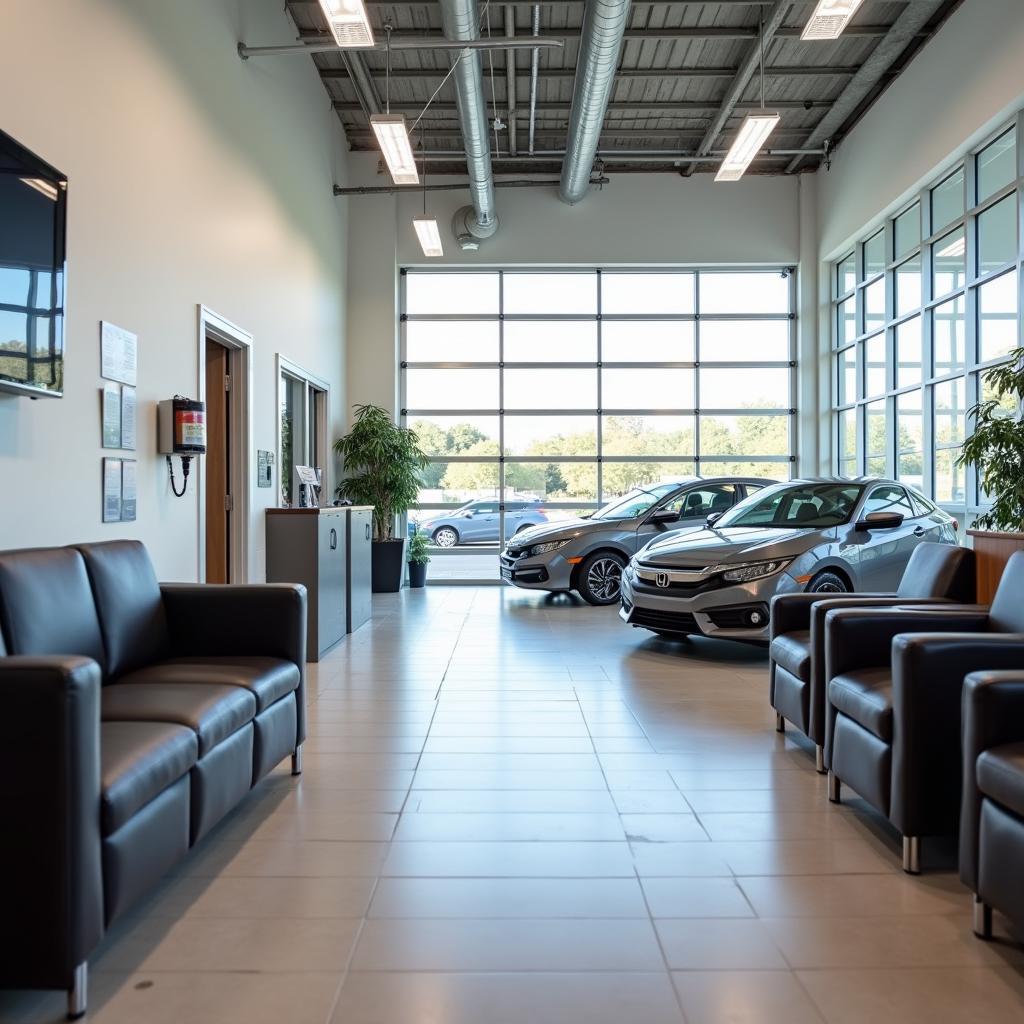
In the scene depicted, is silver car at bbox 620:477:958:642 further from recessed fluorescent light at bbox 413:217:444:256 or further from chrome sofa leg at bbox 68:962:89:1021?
recessed fluorescent light at bbox 413:217:444:256

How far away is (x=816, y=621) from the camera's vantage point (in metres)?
3.26

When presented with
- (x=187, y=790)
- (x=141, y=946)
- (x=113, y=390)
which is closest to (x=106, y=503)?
(x=113, y=390)

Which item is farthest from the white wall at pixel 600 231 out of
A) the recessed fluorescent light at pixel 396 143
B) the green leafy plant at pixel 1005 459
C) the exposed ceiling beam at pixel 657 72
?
the green leafy plant at pixel 1005 459

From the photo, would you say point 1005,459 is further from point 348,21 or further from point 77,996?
point 77,996

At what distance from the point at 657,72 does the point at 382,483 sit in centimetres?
517

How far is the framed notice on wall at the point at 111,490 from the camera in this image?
4.09 metres

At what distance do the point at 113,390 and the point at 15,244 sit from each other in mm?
1247

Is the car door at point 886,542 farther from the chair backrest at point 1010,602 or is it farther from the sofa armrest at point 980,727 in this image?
the sofa armrest at point 980,727

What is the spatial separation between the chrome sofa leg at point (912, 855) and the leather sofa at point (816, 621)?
79 cm

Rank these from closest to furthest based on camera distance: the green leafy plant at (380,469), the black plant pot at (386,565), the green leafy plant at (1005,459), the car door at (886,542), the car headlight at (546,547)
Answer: the green leafy plant at (1005,459) → the car door at (886,542) → the car headlight at (546,547) → the green leafy plant at (380,469) → the black plant pot at (386,565)

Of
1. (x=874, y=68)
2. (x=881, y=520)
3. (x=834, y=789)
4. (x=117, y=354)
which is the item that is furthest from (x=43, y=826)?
(x=874, y=68)

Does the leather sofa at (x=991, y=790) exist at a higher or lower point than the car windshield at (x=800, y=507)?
lower

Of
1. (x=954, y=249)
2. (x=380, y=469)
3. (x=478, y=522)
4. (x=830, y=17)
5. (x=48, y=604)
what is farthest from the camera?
(x=478, y=522)

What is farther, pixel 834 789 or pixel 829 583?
pixel 829 583
